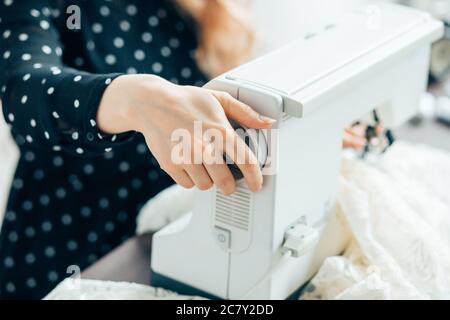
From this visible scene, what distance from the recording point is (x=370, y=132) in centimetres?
86

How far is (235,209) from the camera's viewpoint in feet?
2.19

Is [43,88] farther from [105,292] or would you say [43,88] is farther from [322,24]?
[322,24]

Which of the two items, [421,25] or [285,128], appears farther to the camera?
[421,25]

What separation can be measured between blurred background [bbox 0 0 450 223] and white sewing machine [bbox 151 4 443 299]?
35cm

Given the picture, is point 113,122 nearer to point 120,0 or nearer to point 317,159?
point 317,159

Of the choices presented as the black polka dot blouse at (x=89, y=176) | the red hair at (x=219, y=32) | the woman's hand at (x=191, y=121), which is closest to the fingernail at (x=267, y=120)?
the woman's hand at (x=191, y=121)

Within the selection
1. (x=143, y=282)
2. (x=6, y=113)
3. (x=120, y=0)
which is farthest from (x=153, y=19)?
(x=143, y=282)

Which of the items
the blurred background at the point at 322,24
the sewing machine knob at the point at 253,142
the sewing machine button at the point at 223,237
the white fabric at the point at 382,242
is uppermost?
the sewing machine knob at the point at 253,142

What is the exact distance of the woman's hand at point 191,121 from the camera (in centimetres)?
59

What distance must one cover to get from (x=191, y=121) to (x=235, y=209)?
12 cm

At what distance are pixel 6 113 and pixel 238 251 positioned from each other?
322mm

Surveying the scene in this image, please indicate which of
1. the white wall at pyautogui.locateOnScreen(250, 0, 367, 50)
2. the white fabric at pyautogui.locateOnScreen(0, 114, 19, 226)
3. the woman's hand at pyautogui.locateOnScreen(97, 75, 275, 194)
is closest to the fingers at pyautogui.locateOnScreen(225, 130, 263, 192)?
the woman's hand at pyautogui.locateOnScreen(97, 75, 275, 194)

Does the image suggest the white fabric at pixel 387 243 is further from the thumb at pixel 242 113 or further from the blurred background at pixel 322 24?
the blurred background at pixel 322 24

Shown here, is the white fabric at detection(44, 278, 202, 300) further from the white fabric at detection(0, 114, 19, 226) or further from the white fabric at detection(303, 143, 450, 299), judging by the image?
the white fabric at detection(0, 114, 19, 226)
